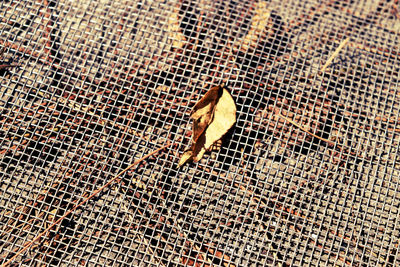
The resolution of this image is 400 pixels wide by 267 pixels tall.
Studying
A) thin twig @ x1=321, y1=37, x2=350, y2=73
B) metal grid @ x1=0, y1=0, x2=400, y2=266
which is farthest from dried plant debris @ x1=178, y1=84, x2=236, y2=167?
thin twig @ x1=321, y1=37, x2=350, y2=73

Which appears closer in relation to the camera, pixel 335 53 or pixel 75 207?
pixel 75 207

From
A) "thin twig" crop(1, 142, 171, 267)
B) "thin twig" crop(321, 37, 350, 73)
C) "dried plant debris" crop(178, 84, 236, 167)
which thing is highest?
"thin twig" crop(321, 37, 350, 73)

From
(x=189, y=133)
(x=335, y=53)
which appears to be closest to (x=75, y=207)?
(x=189, y=133)

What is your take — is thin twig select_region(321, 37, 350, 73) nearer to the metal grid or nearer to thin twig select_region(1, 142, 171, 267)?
the metal grid

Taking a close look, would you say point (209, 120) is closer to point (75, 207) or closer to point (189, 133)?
point (189, 133)

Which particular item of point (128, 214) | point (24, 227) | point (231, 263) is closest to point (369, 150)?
point (231, 263)
